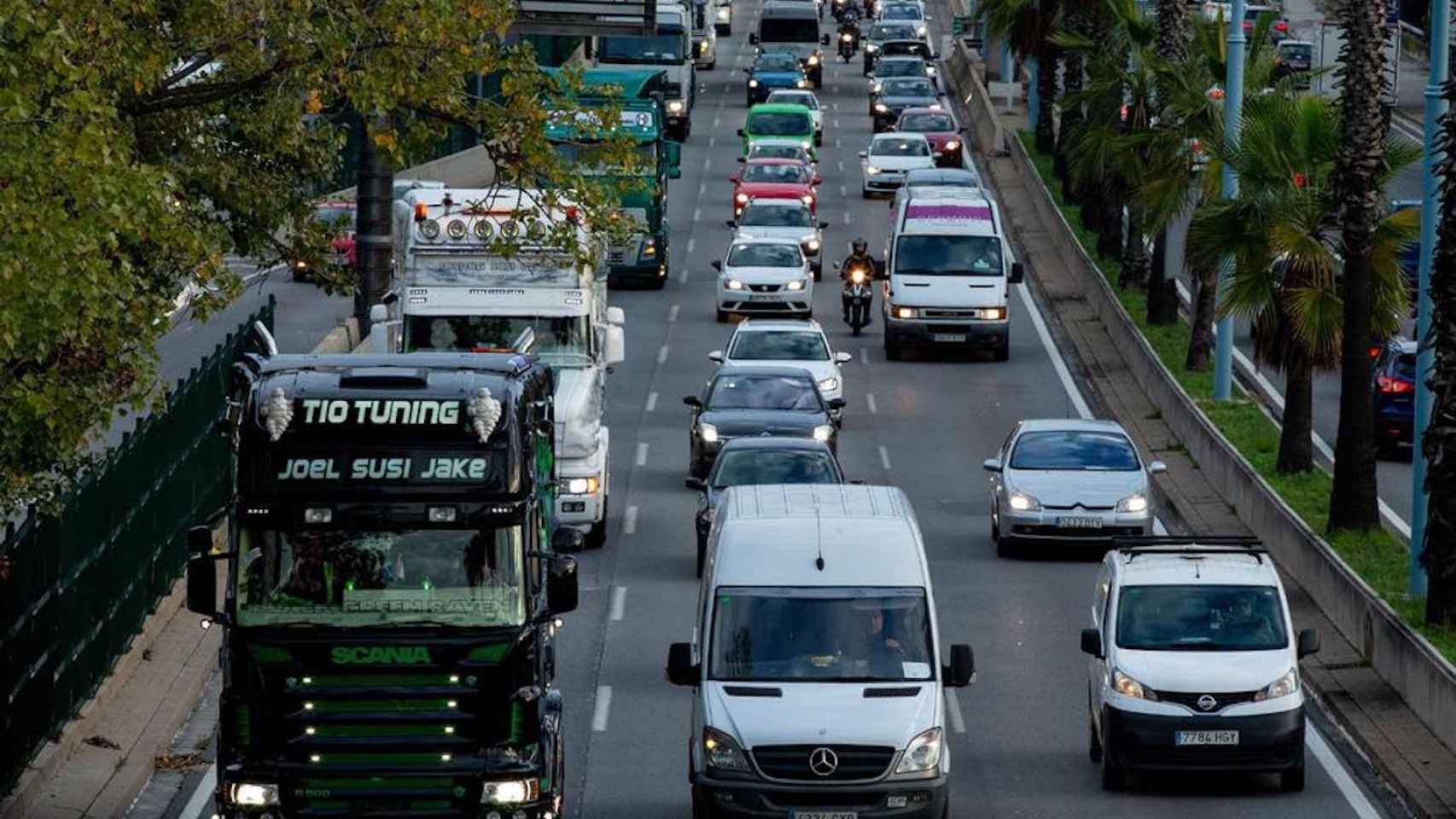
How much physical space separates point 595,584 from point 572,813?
1002cm

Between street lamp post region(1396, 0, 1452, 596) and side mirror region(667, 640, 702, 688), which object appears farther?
street lamp post region(1396, 0, 1452, 596)

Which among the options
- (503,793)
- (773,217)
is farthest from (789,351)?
(503,793)

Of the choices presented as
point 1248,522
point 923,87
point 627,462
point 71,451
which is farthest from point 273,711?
point 923,87

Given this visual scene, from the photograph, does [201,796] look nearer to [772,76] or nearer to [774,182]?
[774,182]

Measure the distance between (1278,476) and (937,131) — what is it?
132 ft

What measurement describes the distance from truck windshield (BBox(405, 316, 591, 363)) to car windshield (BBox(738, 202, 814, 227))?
2722 centimetres

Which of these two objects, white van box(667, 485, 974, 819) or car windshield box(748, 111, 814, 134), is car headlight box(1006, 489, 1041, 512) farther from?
car windshield box(748, 111, 814, 134)

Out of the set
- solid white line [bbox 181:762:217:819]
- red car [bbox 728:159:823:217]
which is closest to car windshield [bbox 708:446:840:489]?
solid white line [bbox 181:762:217:819]

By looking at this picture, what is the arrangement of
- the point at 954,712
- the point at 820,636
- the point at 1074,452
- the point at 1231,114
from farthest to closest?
the point at 1231,114 → the point at 1074,452 → the point at 954,712 → the point at 820,636

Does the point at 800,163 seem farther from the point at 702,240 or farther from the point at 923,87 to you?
the point at 923,87

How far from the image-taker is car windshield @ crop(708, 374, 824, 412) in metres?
37.4

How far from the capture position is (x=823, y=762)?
19.2 meters

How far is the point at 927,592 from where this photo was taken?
2019cm

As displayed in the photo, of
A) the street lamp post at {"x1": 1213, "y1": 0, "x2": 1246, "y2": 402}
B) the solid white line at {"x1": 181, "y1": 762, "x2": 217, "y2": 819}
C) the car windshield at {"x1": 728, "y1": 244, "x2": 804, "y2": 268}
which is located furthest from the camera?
the car windshield at {"x1": 728, "y1": 244, "x2": 804, "y2": 268}
